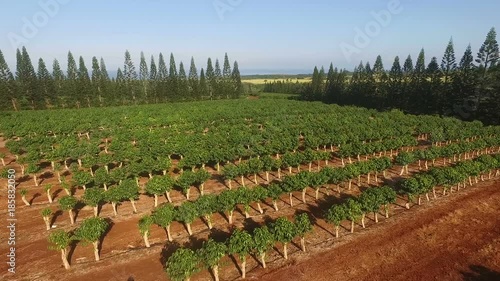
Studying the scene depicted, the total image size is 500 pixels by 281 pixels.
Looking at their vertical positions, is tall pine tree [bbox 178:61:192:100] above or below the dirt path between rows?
above

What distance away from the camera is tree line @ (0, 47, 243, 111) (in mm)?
94875

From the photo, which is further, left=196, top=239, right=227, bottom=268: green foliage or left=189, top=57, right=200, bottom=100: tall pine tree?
left=189, top=57, right=200, bottom=100: tall pine tree

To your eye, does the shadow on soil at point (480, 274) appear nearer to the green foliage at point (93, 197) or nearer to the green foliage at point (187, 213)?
the green foliage at point (187, 213)

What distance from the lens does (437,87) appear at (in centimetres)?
8231

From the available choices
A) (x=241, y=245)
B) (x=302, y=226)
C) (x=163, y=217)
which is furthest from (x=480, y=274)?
(x=163, y=217)

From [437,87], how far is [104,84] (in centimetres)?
10257

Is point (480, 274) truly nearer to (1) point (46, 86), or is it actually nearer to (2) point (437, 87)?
(2) point (437, 87)

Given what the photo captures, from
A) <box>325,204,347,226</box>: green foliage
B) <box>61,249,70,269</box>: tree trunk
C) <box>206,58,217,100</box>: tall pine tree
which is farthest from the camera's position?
<box>206,58,217,100</box>: tall pine tree

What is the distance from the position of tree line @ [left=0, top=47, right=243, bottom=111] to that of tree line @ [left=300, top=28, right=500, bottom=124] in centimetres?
5244

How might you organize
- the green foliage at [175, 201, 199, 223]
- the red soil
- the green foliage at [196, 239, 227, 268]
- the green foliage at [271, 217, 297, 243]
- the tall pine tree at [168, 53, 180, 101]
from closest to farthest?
the green foliage at [196, 239, 227, 268], the red soil, the green foliage at [271, 217, 297, 243], the green foliage at [175, 201, 199, 223], the tall pine tree at [168, 53, 180, 101]

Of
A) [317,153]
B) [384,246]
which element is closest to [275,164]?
[317,153]

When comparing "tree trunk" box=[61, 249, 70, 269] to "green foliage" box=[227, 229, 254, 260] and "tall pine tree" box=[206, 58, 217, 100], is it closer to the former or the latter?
"green foliage" box=[227, 229, 254, 260]

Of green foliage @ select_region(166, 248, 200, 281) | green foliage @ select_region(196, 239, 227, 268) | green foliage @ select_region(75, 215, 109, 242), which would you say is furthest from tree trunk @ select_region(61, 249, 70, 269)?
green foliage @ select_region(196, 239, 227, 268)

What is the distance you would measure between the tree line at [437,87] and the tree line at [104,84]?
5244 centimetres
